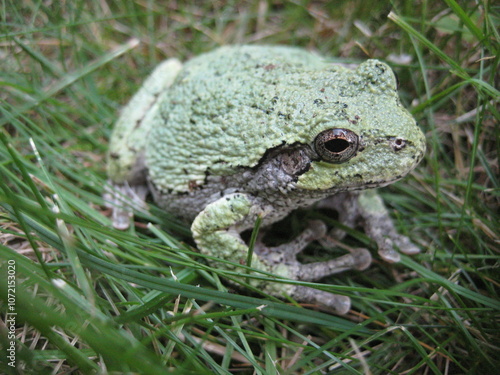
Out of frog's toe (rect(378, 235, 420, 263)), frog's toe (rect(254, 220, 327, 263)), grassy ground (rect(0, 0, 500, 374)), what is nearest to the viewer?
grassy ground (rect(0, 0, 500, 374))

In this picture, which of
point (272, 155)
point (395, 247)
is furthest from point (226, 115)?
point (395, 247)

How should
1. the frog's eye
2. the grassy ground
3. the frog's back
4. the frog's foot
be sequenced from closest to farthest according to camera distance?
the grassy ground, the frog's eye, the frog's back, the frog's foot

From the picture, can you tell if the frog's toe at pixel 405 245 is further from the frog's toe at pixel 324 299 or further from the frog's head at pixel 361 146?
the frog's head at pixel 361 146

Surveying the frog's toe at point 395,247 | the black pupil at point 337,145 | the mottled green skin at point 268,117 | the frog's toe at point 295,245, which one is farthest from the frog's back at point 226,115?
the frog's toe at point 395,247

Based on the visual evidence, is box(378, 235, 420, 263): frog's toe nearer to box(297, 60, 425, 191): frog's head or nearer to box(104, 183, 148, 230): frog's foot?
box(297, 60, 425, 191): frog's head

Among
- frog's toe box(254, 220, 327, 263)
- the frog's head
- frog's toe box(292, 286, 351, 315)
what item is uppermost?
the frog's head

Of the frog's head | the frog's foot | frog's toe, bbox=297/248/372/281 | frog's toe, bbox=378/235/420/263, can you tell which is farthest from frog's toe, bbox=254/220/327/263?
the frog's foot

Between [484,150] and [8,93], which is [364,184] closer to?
[484,150]
